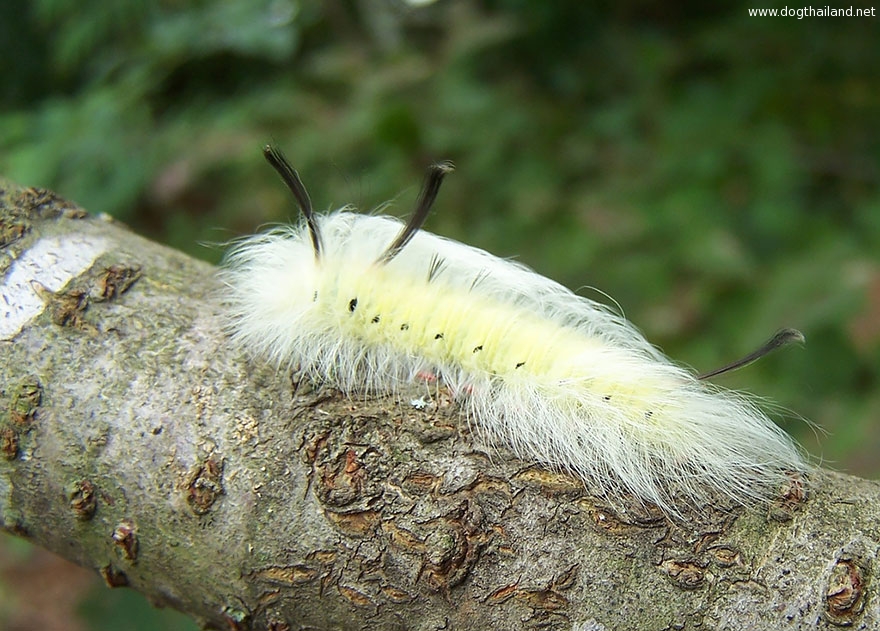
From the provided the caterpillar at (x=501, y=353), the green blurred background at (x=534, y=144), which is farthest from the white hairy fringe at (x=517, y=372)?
the green blurred background at (x=534, y=144)

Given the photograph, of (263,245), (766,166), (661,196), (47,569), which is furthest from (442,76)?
(47,569)

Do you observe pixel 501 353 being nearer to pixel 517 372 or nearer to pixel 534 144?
Result: pixel 517 372

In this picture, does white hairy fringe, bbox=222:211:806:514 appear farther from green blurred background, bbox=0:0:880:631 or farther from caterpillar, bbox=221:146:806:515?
green blurred background, bbox=0:0:880:631

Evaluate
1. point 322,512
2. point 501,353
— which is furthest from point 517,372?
point 322,512

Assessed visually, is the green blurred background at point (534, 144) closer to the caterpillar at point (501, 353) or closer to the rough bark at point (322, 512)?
the caterpillar at point (501, 353)

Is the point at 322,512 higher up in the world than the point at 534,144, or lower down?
higher up

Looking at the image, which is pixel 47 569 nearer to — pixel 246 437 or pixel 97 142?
pixel 97 142
